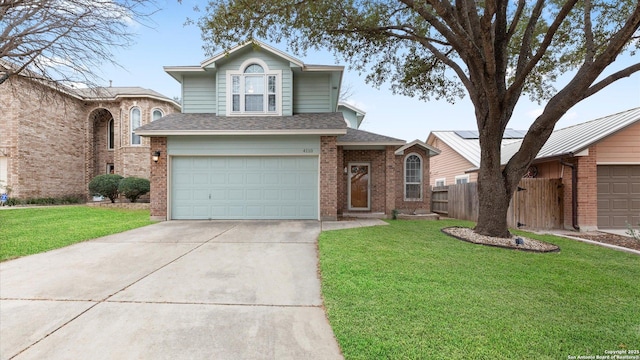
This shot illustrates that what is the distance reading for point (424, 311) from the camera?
331 cm

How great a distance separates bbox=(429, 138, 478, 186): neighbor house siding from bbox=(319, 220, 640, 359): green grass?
11.0 m

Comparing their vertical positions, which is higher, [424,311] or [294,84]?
[294,84]

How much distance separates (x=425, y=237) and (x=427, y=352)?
18.4ft

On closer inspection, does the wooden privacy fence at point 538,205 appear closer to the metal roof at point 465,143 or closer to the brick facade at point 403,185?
the brick facade at point 403,185

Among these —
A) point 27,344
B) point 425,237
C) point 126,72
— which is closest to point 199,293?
point 27,344

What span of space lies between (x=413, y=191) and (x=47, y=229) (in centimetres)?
1332

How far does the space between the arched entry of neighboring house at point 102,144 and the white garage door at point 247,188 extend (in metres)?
13.0

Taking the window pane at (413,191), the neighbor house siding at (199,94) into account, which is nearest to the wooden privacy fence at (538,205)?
the window pane at (413,191)

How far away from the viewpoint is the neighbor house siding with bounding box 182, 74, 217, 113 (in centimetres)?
1210

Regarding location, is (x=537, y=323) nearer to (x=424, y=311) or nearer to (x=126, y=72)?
(x=424, y=311)

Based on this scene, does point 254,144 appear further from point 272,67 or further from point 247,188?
point 272,67

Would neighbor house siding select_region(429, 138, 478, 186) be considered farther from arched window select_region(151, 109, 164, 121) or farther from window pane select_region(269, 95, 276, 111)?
arched window select_region(151, 109, 164, 121)

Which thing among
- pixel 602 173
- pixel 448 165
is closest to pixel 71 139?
pixel 448 165

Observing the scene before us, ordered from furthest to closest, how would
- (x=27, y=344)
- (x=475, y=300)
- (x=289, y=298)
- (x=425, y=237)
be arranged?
1. (x=425, y=237)
2. (x=289, y=298)
3. (x=475, y=300)
4. (x=27, y=344)
